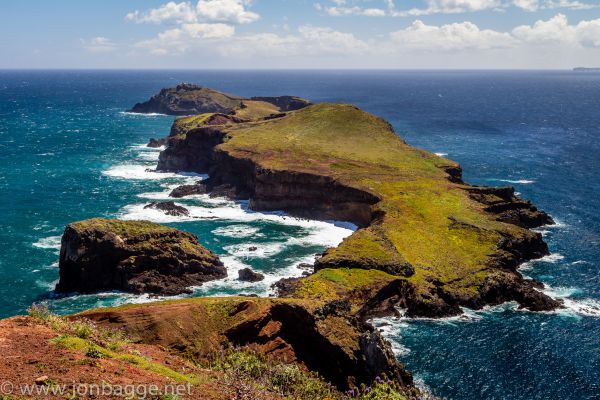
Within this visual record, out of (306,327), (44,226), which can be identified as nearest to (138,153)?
(44,226)

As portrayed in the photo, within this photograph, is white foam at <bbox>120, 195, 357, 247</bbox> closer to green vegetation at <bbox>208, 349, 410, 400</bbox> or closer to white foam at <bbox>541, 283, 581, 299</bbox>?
white foam at <bbox>541, 283, 581, 299</bbox>

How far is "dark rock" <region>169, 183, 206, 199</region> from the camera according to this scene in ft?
396

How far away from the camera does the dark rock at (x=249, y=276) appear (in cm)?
7538

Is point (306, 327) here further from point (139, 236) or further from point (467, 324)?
point (139, 236)

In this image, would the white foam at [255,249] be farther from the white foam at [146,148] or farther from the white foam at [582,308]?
the white foam at [146,148]

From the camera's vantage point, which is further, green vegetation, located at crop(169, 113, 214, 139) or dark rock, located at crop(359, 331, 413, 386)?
green vegetation, located at crop(169, 113, 214, 139)

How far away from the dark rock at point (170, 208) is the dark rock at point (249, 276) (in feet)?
109

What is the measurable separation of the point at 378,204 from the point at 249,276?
→ 32708 millimetres

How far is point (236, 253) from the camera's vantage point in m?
87.2

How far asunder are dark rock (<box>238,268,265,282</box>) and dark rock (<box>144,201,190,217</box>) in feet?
109

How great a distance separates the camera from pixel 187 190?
122875 millimetres

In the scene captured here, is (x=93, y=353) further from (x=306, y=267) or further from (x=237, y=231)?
(x=237, y=231)

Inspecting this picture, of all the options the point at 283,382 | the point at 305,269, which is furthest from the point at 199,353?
the point at 305,269

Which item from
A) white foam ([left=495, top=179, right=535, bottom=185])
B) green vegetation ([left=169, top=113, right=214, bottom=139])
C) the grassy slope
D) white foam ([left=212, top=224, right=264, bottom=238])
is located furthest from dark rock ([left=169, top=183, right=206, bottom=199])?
white foam ([left=495, top=179, right=535, bottom=185])
